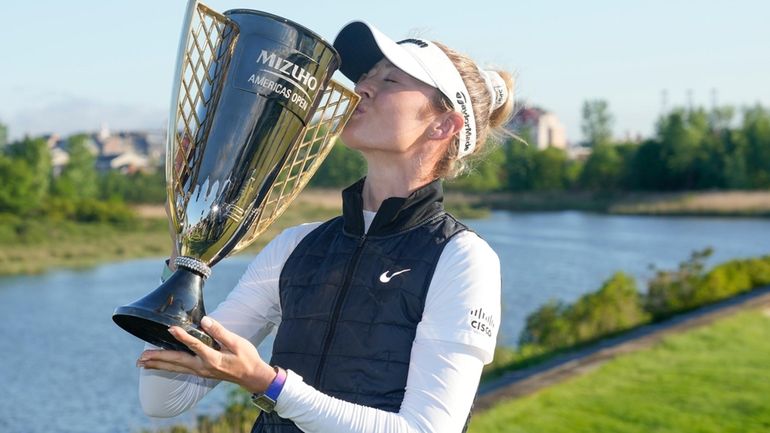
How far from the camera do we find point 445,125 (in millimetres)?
1983

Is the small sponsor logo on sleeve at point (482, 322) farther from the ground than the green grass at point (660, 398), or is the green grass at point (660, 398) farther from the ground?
the small sponsor logo on sleeve at point (482, 322)

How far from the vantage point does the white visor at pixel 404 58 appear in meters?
1.89

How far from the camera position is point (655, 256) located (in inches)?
1163

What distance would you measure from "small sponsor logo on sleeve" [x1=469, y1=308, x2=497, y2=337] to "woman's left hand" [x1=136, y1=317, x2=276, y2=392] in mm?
354

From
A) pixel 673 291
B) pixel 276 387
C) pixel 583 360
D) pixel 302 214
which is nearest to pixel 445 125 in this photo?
pixel 276 387

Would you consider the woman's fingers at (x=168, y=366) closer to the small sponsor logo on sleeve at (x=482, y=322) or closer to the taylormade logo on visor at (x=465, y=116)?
the small sponsor logo on sleeve at (x=482, y=322)

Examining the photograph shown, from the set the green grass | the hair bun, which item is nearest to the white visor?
the hair bun

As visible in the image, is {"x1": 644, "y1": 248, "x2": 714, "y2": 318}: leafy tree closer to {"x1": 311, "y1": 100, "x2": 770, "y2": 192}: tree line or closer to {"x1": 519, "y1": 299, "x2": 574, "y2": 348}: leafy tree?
{"x1": 519, "y1": 299, "x2": 574, "y2": 348}: leafy tree

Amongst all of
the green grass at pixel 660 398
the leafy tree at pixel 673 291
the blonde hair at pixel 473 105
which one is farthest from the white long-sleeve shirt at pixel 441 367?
the leafy tree at pixel 673 291

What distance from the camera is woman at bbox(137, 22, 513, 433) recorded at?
172 centimetres

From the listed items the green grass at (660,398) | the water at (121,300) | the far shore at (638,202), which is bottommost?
the water at (121,300)

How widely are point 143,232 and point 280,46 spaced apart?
42.8 metres

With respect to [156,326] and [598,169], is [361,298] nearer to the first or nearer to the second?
[156,326]

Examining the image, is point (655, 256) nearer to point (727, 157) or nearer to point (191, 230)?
point (191, 230)
